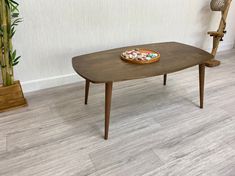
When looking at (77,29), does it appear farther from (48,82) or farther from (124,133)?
(124,133)

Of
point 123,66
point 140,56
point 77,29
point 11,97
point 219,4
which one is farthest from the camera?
point 219,4

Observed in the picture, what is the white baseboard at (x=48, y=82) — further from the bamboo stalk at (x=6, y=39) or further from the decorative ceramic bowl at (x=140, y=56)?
Result: the decorative ceramic bowl at (x=140, y=56)

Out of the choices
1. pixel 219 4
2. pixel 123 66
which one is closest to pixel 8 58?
pixel 123 66

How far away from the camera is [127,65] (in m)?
1.52

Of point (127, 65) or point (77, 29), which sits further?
point (77, 29)

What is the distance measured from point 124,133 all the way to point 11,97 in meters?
1.06

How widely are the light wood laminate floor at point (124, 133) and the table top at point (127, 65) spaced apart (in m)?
0.50

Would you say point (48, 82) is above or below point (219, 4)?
below

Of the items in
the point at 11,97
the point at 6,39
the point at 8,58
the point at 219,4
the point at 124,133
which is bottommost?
the point at 124,133

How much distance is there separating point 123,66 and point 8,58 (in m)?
0.98

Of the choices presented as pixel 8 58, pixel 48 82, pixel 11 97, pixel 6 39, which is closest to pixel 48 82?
pixel 48 82

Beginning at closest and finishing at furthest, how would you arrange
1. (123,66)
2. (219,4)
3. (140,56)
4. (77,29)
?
(123,66) → (140,56) → (77,29) → (219,4)

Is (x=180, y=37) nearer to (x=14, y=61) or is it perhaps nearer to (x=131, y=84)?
(x=131, y=84)

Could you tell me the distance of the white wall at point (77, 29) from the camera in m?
1.94
